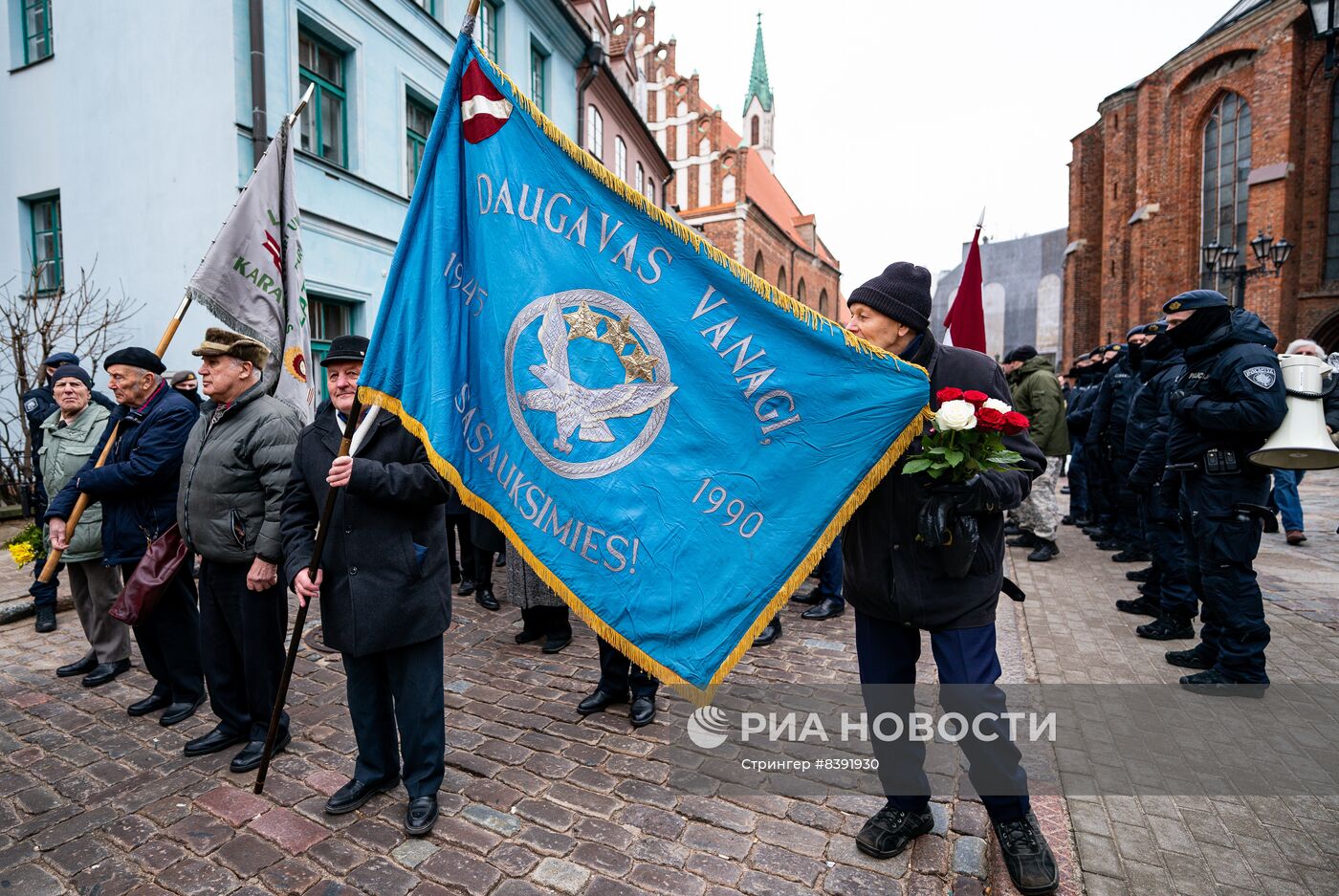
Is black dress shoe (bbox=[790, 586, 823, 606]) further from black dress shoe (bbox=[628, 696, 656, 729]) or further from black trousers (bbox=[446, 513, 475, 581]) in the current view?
black trousers (bbox=[446, 513, 475, 581])

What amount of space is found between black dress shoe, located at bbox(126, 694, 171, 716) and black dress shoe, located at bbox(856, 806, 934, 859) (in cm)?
393

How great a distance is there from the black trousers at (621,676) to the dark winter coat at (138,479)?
2.62m

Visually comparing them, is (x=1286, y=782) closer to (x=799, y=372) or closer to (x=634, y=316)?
(x=799, y=372)

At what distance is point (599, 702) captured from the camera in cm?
409

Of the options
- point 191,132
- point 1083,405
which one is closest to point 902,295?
point 1083,405

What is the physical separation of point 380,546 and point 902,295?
7.37ft

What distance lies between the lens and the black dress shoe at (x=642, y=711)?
12.7 feet

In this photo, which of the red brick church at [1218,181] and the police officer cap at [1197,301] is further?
the red brick church at [1218,181]

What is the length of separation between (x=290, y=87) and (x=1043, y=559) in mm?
11690

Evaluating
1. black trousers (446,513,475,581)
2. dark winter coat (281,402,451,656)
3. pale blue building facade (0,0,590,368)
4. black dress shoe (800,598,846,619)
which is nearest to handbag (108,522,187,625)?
dark winter coat (281,402,451,656)

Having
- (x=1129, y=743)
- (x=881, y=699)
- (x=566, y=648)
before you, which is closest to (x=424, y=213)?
(x=881, y=699)

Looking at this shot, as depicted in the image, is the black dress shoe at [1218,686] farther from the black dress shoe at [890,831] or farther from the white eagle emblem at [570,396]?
the white eagle emblem at [570,396]

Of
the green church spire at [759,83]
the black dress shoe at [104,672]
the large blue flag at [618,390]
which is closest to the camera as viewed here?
the large blue flag at [618,390]

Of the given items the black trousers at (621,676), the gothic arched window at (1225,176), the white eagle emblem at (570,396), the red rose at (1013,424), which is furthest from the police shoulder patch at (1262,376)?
the gothic arched window at (1225,176)
